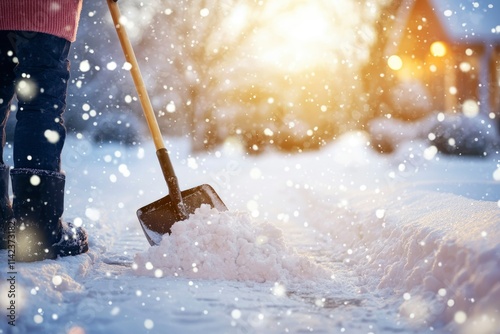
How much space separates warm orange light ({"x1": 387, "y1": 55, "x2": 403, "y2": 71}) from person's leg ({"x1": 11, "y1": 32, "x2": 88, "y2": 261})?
588 inches

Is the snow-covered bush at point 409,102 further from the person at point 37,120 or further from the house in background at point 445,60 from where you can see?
the person at point 37,120

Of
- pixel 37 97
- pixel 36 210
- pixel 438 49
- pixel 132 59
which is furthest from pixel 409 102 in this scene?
pixel 36 210

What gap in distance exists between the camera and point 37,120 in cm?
252

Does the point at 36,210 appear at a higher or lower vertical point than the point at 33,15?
lower

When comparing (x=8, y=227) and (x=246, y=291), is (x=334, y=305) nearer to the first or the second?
(x=246, y=291)

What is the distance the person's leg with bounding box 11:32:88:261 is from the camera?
2451mm

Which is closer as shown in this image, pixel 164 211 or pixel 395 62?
pixel 164 211

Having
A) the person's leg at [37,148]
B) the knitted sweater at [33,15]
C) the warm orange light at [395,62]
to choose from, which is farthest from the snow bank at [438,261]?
the warm orange light at [395,62]

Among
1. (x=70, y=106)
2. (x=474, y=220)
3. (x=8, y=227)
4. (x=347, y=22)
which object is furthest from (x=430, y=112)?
(x=8, y=227)

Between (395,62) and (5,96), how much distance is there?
15.5 m

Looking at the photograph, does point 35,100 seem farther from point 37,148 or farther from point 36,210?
point 36,210

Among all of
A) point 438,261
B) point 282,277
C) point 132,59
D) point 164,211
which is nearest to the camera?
point 438,261

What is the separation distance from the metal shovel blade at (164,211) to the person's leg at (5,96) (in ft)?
2.60

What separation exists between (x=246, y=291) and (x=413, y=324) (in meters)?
0.81
